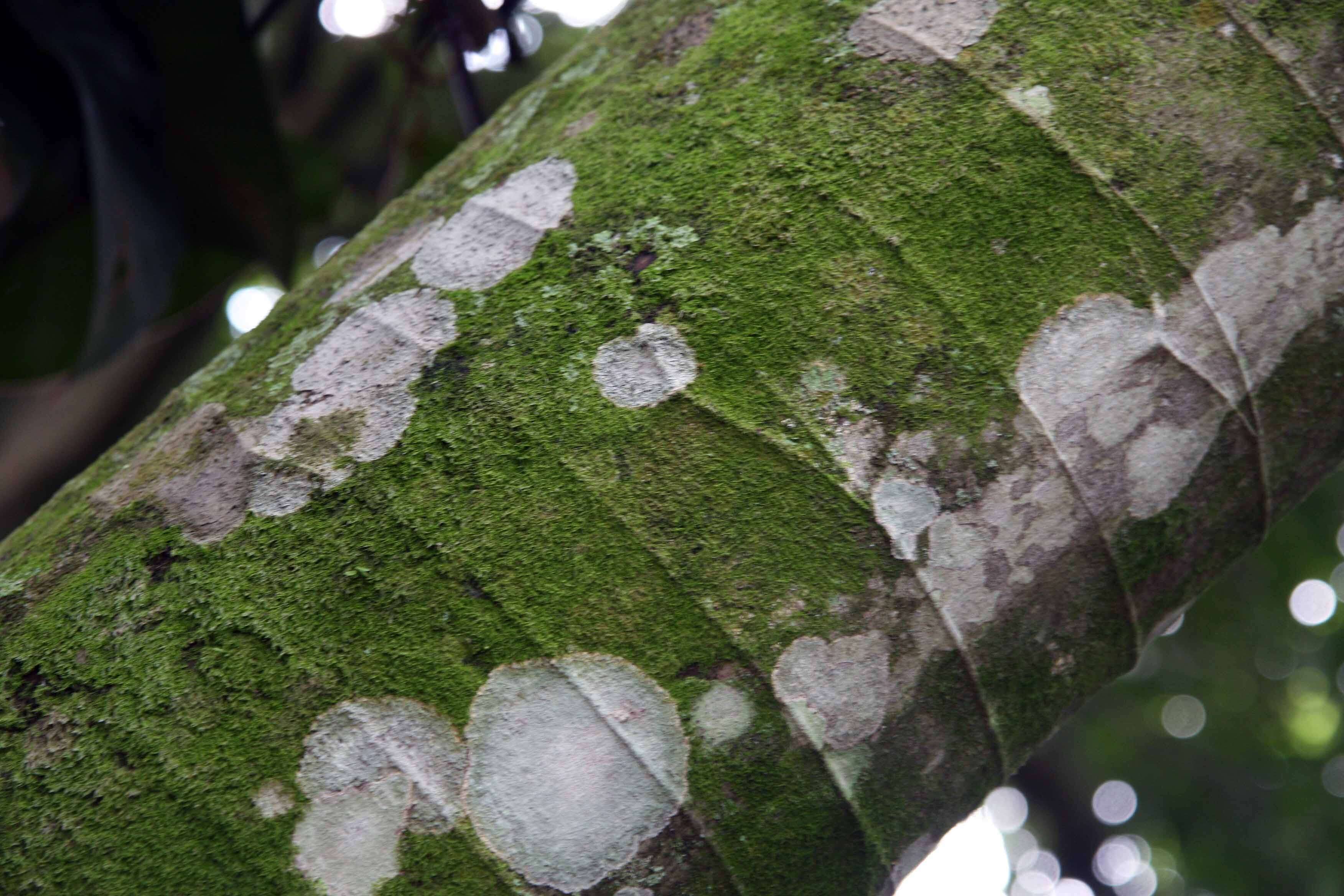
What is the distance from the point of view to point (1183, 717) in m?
4.95

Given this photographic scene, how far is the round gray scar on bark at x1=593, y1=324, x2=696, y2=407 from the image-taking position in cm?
84

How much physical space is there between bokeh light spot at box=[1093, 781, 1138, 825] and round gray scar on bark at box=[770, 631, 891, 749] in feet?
16.5

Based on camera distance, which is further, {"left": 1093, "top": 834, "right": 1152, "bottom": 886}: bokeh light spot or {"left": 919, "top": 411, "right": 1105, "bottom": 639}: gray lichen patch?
{"left": 1093, "top": 834, "right": 1152, "bottom": 886}: bokeh light spot

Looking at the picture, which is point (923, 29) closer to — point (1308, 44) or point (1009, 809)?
point (1308, 44)

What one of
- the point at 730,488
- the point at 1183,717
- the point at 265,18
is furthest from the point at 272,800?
the point at 1183,717

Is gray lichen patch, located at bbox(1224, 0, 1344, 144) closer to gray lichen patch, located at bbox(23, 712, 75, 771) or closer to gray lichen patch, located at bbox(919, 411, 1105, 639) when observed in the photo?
gray lichen patch, located at bbox(919, 411, 1105, 639)

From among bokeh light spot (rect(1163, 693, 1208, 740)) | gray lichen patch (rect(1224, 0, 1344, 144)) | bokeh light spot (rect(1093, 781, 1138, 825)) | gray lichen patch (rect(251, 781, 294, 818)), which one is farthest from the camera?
bokeh light spot (rect(1093, 781, 1138, 825))

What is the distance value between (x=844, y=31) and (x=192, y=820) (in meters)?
0.93

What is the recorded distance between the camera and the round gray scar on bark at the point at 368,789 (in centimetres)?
79

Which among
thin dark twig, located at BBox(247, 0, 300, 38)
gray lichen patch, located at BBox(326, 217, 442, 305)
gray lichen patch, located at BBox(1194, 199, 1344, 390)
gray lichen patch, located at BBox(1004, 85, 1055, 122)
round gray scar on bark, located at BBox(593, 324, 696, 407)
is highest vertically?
thin dark twig, located at BBox(247, 0, 300, 38)

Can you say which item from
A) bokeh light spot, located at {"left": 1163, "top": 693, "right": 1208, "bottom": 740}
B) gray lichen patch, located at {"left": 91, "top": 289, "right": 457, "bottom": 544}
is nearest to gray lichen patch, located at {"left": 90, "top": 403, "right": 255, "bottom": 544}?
gray lichen patch, located at {"left": 91, "top": 289, "right": 457, "bottom": 544}

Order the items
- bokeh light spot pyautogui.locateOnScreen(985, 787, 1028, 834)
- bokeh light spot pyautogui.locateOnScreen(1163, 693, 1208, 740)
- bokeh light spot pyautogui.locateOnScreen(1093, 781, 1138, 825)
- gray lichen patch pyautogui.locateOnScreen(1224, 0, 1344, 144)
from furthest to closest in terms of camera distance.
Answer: bokeh light spot pyautogui.locateOnScreen(985, 787, 1028, 834), bokeh light spot pyautogui.locateOnScreen(1093, 781, 1138, 825), bokeh light spot pyautogui.locateOnScreen(1163, 693, 1208, 740), gray lichen patch pyautogui.locateOnScreen(1224, 0, 1344, 144)

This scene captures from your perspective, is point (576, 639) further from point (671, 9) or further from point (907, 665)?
point (671, 9)

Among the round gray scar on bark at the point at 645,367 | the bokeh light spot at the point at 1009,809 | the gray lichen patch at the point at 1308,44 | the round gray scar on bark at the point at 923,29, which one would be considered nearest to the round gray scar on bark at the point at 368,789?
the round gray scar on bark at the point at 645,367
